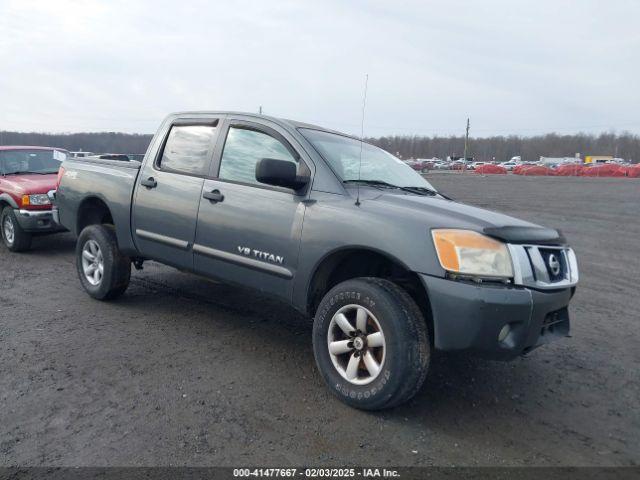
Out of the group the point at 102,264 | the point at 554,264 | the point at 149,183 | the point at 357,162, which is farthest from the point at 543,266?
the point at 102,264

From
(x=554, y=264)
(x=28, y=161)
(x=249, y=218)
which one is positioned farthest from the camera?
(x=28, y=161)

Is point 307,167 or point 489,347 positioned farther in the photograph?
point 307,167

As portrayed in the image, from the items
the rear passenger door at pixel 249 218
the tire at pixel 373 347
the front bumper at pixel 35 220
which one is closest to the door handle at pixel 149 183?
the rear passenger door at pixel 249 218

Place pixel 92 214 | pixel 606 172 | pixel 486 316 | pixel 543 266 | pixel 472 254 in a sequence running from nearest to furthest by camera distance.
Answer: pixel 486 316 < pixel 472 254 < pixel 543 266 < pixel 92 214 < pixel 606 172

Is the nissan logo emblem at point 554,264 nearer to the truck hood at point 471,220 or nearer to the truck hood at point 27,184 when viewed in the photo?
the truck hood at point 471,220

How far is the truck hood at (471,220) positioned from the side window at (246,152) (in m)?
1.00

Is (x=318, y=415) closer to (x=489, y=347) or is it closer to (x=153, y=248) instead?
(x=489, y=347)

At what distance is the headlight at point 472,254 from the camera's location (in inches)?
118

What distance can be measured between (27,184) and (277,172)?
619 centimetres

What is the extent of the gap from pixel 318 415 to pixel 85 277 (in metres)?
3.40

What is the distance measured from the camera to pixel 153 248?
4.75 m

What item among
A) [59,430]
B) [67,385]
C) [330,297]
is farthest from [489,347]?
[67,385]

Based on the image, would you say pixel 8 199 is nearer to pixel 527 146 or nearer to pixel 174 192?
pixel 174 192

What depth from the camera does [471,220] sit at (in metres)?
3.25
